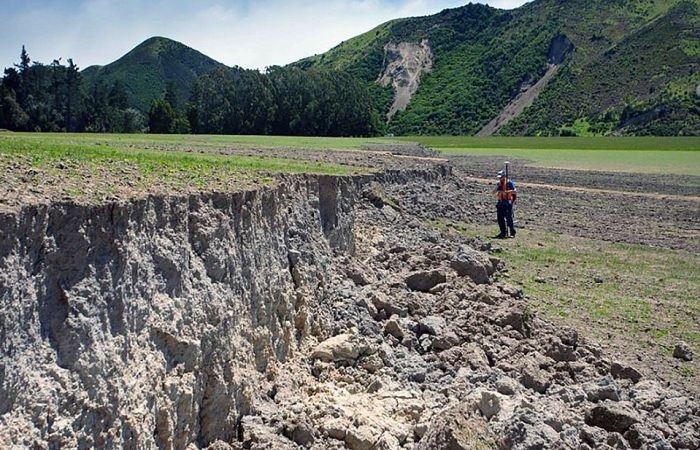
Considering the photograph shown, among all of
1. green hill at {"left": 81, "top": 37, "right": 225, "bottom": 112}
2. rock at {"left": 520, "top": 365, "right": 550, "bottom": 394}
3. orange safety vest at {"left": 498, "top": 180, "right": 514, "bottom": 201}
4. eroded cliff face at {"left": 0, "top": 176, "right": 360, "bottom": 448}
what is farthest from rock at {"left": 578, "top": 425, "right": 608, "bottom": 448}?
green hill at {"left": 81, "top": 37, "right": 225, "bottom": 112}

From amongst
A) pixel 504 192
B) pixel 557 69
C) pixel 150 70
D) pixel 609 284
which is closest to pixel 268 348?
pixel 609 284

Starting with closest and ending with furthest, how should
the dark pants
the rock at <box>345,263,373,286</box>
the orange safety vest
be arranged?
the rock at <box>345,263,373,286</box>, the orange safety vest, the dark pants

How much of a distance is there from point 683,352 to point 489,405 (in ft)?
16.3

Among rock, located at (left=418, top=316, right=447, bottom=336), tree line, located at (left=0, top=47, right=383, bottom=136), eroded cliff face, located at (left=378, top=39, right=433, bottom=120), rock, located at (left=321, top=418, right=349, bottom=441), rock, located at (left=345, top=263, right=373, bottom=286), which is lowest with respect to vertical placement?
rock, located at (left=321, top=418, right=349, bottom=441)

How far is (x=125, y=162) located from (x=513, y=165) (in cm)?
3983

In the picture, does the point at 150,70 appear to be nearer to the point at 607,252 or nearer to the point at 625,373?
the point at 607,252

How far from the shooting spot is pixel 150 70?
576ft

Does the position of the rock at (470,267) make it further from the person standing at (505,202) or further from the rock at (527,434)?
the person standing at (505,202)

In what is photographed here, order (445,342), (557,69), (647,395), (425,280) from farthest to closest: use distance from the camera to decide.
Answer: (557,69), (425,280), (445,342), (647,395)

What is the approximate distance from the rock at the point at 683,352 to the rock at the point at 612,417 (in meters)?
3.35

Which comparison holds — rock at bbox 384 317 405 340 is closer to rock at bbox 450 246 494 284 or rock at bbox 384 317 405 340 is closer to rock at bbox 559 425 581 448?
rock at bbox 450 246 494 284

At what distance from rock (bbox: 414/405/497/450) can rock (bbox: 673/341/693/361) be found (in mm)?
5281

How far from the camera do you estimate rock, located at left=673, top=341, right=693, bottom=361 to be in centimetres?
1225

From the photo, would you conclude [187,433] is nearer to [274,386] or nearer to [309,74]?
[274,386]
